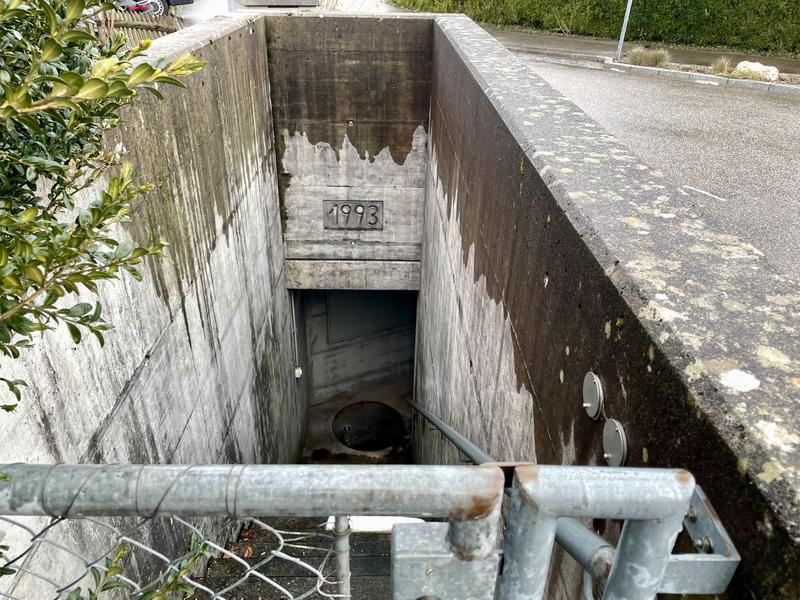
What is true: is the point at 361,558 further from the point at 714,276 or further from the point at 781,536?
the point at 781,536

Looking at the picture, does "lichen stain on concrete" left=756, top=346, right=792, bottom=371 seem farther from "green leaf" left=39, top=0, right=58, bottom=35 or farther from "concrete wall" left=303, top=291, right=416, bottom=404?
"concrete wall" left=303, top=291, right=416, bottom=404

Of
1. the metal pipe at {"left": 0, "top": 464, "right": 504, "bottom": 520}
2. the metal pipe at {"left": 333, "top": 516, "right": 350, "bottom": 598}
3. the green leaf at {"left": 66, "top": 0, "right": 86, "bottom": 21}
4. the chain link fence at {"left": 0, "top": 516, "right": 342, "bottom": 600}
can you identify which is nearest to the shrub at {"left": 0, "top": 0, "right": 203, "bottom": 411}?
the green leaf at {"left": 66, "top": 0, "right": 86, "bottom": 21}

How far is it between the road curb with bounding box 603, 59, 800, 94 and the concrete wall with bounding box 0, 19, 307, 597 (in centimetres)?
834

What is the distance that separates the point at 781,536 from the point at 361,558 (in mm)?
5201

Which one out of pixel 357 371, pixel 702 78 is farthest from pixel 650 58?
pixel 357 371

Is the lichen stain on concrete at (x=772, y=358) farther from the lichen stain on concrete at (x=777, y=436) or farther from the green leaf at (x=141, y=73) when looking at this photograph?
the green leaf at (x=141, y=73)

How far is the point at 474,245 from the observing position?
452cm

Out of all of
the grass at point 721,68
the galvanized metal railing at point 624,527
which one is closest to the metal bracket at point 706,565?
the galvanized metal railing at point 624,527

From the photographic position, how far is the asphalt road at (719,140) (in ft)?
15.8

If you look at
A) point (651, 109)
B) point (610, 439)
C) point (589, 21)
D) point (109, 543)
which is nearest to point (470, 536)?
point (610, 439)

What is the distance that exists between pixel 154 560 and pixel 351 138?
6.52 meters

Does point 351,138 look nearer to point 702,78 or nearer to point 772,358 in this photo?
point 702,78

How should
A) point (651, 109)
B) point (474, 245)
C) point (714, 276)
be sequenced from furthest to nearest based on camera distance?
point (651, 109) → point (474, 245) → point (714, 276)

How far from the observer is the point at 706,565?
3.30 feet
